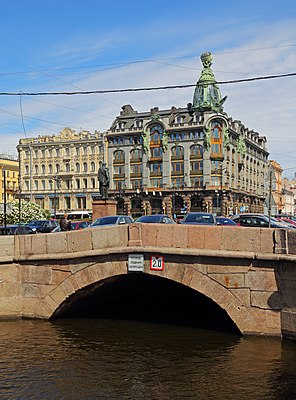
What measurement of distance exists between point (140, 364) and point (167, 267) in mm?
2588

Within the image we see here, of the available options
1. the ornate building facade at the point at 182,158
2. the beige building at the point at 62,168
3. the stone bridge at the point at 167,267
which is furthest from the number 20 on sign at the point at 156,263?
the beige building at the point at 62,168

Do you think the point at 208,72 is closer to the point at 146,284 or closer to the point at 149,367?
the point at 146,284

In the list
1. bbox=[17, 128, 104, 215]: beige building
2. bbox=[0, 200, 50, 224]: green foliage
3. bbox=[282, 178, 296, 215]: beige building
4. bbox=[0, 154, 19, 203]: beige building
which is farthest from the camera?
bbox=[282, 178, 296, 215]: beige building

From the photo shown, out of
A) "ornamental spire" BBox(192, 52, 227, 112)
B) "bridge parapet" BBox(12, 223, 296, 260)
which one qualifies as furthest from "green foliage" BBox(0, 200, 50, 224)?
"ornamental spire" BBox(192, 52, 227, 112)

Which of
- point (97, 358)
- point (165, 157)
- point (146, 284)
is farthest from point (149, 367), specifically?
point (165, 157)

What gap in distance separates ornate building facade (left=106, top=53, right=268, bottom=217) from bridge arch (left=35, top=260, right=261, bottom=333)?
6026cm

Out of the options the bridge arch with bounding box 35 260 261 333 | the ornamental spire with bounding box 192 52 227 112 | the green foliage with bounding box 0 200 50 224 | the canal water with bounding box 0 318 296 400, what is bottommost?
A: the canal water with bounding box 0 318 296 400

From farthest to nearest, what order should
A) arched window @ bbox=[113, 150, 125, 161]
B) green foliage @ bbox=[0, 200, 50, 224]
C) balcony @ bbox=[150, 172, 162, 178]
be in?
arched window @ bbox=[113, 150, 125, 161], balcony @ bbox=[150, 172, 162, 178], green foliage @ bbox=[0, 200, 50, 224]

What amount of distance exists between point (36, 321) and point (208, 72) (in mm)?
73656

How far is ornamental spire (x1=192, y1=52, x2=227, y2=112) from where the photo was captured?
79875 millimetres

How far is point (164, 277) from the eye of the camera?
1259 centimetres

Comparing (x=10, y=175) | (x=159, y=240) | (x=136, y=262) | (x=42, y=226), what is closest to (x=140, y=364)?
(x=136, y=262)

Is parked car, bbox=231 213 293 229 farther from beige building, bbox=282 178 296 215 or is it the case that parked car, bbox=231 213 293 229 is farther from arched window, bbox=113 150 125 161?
beige building, bbox=282 178 296 215

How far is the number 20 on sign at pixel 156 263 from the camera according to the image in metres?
12.6
